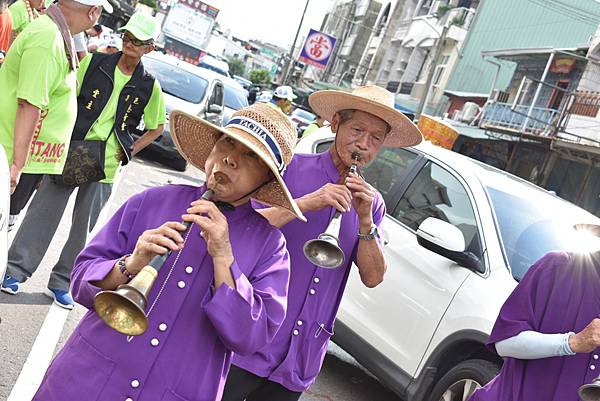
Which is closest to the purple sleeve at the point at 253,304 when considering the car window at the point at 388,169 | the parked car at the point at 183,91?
the car window at the point at 388,169

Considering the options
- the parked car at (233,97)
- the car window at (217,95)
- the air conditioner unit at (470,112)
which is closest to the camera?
the car window at (217,95)

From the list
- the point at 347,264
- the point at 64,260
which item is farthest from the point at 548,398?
the point at 64,260

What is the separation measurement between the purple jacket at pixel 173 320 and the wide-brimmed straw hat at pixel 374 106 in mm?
1112

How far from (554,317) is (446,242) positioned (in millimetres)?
1597

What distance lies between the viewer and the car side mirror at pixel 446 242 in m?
4.54

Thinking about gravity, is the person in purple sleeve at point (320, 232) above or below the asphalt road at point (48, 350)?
above

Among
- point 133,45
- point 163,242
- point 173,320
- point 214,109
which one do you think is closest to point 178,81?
point 214,109

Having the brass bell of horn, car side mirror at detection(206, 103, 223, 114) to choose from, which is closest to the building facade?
car side mirror at detection(206, 103, 223, 114)

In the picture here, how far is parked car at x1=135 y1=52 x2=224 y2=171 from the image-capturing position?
12992 millimetres

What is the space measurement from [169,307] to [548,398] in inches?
57.5

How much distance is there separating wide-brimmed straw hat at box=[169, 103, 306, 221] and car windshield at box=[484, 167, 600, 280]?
8.09ft

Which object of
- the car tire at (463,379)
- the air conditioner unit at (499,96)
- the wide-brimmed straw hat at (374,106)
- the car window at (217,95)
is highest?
the air conditioner unit at (499,96)

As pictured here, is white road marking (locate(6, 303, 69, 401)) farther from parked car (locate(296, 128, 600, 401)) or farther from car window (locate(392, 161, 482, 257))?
car window (locate(392, 161, 482, 257))

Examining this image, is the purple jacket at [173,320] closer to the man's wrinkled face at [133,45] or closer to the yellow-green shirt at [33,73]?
the yellow-green shirt at [33,73]
